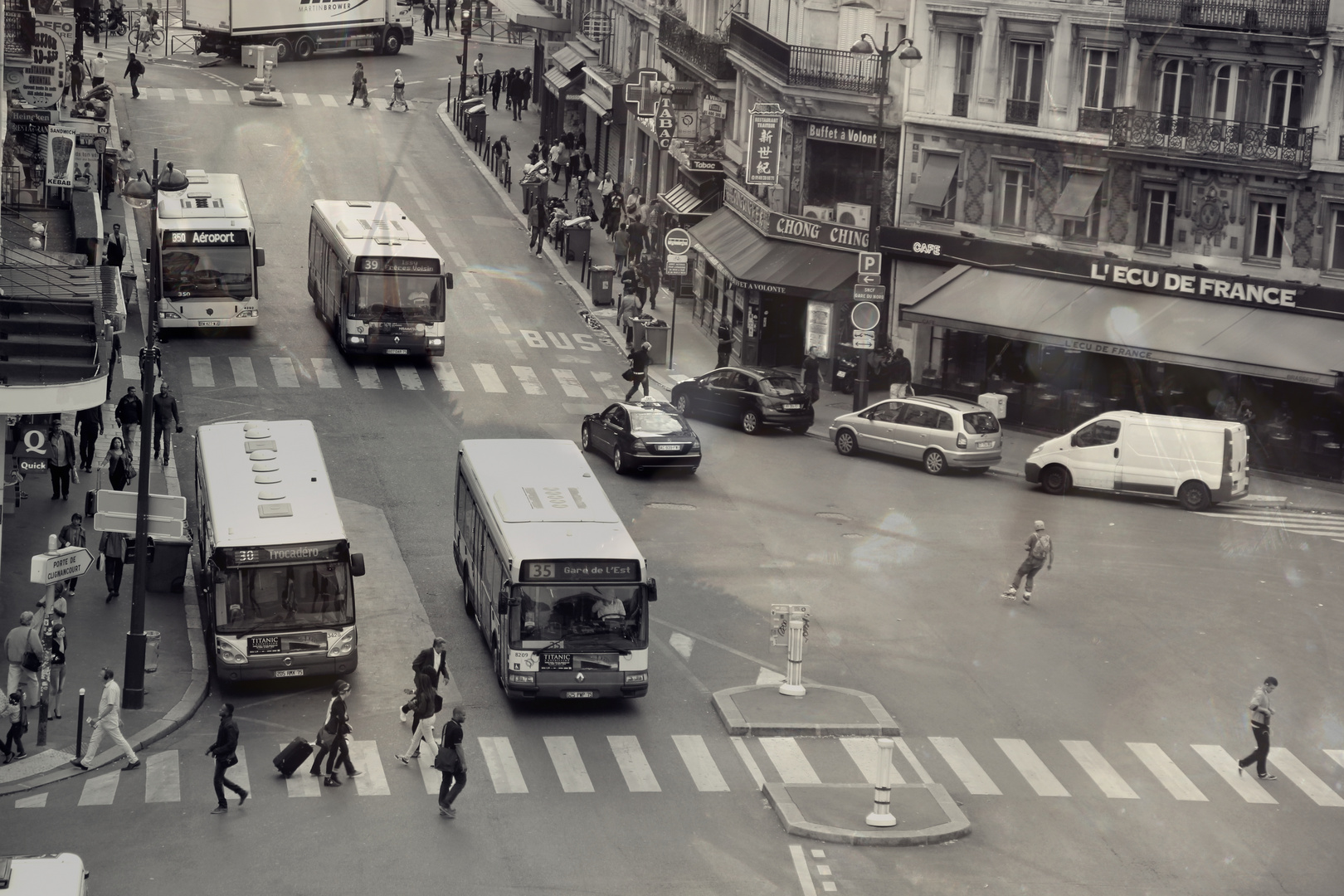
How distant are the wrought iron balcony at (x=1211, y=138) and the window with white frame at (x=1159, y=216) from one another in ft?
3.75

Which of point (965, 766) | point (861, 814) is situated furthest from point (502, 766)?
point (965, 766)

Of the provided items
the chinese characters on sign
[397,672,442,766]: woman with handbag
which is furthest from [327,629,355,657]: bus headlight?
the chinese characters on sign

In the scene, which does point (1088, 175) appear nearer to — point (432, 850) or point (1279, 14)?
point (1279, 14)

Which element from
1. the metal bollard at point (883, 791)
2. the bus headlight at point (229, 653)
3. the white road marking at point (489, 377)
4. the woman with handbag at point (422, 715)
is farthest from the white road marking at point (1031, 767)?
the white road marking at point (489, 377)

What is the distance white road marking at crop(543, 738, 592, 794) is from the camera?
26.5 m

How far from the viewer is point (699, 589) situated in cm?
3494

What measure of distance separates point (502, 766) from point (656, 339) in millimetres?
27268

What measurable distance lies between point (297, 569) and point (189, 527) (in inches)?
305

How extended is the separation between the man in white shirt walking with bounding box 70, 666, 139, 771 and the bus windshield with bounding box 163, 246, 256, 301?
2318cm

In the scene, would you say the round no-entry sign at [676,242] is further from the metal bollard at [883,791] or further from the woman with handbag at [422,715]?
the metal bollard at [883,791]

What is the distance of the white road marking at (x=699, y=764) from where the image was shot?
2686 centimetres

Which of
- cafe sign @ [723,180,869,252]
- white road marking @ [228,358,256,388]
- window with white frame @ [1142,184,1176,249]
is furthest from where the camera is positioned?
cafe sign @ [723,180,869,252]

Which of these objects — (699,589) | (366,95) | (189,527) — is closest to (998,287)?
(699,589)

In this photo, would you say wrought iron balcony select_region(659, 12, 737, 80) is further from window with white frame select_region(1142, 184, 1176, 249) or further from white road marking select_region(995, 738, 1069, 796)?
white road marking select_region(995, 738, 1069, 796)
